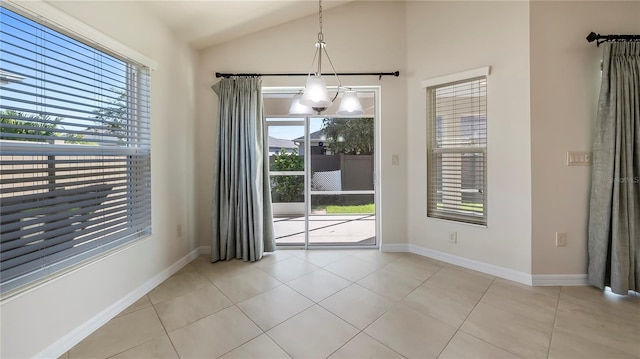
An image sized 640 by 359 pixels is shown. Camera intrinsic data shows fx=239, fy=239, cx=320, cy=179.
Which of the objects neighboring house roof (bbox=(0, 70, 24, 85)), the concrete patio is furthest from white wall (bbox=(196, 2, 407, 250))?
neighboring house roof (bbox=(0, 70, 24, 85))

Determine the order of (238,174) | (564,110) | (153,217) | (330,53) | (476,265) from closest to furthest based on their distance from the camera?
(564,110) < (153,217) < (476,265) < (238,174) < (330,53)

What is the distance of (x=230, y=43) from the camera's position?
115 inches

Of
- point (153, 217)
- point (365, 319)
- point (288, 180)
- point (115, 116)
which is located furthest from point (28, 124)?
point (365, 319)

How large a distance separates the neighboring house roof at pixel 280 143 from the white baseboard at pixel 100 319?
1.77m

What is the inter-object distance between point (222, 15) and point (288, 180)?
1962 millimetres

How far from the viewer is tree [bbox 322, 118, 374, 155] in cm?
320

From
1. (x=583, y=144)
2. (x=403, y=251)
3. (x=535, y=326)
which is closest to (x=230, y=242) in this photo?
(x=403, y=251)

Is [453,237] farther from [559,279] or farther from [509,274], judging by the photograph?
[559,279]

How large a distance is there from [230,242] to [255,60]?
220cm

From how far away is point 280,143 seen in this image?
10.5ft

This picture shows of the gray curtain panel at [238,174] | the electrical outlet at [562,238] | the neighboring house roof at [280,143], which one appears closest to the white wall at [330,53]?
the gray curtain panel at [238,174]

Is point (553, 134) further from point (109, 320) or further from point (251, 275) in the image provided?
point (109, 320)

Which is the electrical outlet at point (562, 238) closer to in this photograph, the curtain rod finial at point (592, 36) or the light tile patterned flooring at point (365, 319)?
the light tile patterned flooring at point (365, 319)

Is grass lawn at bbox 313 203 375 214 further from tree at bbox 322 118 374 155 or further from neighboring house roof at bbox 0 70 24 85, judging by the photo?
neighboring house roof at bbox 0 70 24 85
